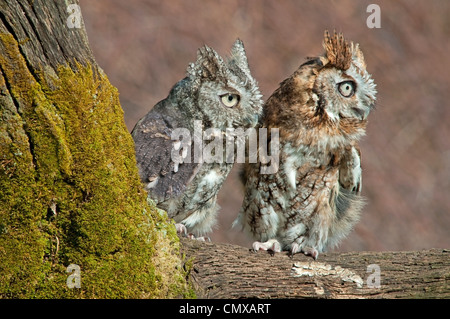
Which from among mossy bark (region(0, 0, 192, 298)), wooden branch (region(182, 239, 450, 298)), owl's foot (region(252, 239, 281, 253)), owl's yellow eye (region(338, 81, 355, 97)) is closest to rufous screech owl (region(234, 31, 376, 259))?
owl's yellow eye (region(338, 81, 355, 97))

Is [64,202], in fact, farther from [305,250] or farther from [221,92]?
[305,250]

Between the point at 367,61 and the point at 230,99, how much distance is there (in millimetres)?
5163

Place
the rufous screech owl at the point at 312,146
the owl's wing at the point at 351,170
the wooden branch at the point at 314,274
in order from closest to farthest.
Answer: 1. the wooden branch at the point at 314,274
2. the rufous screech owl at the point at 312,146
3. the owl's wing at the point at 351,170

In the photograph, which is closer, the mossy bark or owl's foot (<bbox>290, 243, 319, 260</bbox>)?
the mossy bark

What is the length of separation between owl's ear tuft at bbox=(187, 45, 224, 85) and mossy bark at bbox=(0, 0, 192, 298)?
0.81 metres

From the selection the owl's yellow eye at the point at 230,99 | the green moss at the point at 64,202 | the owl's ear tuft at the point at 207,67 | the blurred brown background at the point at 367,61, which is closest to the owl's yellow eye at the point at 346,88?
the owl's yellow eye at the point at 230,99

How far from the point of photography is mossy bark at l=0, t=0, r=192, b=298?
2229 millimetres

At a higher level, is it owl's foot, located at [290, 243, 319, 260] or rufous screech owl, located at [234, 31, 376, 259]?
rufous screech owl, located at [234, 31, 376, 259]

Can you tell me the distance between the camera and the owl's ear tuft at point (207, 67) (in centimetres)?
309

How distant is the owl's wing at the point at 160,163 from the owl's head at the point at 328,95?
72 centimetres

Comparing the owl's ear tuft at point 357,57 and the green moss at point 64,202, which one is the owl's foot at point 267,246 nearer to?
the green moss at point 64,202

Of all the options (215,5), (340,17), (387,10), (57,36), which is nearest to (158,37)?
(215,5)

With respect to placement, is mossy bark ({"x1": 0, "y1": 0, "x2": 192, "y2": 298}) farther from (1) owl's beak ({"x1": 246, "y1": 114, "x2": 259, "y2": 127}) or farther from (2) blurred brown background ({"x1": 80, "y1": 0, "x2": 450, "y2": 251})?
(2) blurred brown background ({"x1": 80, "y1": 0, "x2": 450, "y2": 251})

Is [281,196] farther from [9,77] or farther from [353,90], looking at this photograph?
[9,77]
